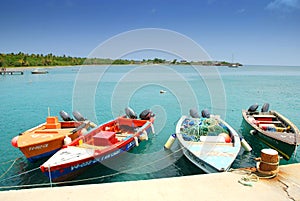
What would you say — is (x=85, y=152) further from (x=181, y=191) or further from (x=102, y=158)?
(x=181, y=191)

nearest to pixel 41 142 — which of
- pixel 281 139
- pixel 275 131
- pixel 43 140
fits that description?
pixel 43 140

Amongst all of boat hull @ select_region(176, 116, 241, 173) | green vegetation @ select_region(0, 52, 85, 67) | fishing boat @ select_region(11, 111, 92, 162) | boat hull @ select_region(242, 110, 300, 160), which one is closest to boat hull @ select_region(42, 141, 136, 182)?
fishing boat @ select_region(11, 111, 92, 162)

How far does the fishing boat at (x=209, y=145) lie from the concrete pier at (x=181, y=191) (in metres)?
1.19

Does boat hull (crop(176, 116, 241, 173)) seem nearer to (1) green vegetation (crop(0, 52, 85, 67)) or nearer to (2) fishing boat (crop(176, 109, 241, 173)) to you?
(2) fishing boat (crop(176, 109, 241, 173))

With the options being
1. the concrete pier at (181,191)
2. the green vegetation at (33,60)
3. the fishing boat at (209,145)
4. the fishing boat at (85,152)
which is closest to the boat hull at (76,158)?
Answer: the fishing boat at (85,152)

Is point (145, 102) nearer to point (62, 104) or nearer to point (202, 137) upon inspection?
point (62, 104)

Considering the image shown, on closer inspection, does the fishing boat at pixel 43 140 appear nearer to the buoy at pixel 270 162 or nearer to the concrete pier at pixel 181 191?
the concrete pier at pixel 181 191

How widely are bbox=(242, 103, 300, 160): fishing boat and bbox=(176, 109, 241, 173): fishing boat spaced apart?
1.65 metres

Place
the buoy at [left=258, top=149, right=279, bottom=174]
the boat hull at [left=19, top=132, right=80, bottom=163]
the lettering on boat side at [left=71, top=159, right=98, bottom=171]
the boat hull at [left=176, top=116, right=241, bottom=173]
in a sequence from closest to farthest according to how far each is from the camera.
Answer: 1. the buoy at [left=258, top=149, right=279, bottom=174]
2. the boat hull at [left=176, top=116, right=241, bottom=173]
3. the lettering on boat side at [left=71, top=159, right=98, bottom=171]
4. the boat hull at [left=19, top=132, right=80, bottom=163]

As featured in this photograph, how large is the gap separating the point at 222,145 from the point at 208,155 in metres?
1.35

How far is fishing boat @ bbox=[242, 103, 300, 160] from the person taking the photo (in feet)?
30.8

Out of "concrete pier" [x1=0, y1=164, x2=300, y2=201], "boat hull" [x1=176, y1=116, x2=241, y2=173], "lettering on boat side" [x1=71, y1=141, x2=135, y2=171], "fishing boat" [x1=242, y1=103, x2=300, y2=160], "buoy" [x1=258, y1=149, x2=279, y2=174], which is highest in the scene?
"buoy" [x1=258, y1=149, x2=279, y2=174]

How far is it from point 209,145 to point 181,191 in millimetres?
3733

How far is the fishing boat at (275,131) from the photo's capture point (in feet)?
30.8
